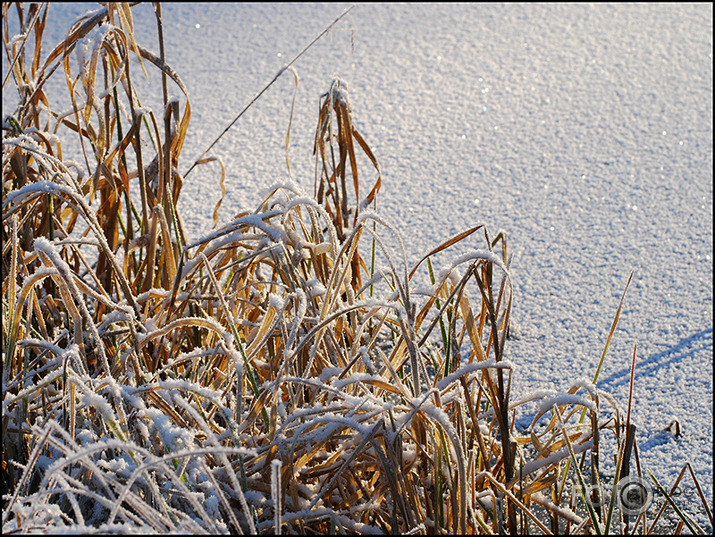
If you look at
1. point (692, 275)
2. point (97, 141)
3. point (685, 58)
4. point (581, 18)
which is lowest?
point (692, 275)

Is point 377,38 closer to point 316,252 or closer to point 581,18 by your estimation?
point 581,18

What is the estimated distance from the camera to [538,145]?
1.44 metres

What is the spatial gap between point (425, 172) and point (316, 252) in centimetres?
76

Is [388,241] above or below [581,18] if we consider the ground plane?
below

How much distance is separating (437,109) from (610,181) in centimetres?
42

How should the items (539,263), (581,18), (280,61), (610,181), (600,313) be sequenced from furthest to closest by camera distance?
(581,18), (280,61), (610,181), (539,263), (600,313)

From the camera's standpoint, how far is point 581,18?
1.93 m

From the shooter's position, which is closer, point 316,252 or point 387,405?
point 387,405

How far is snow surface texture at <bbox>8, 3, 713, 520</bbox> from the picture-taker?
963mm

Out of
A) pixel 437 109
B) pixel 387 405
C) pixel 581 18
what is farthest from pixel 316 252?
pixel 581 18

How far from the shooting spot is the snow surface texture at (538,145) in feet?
3.16

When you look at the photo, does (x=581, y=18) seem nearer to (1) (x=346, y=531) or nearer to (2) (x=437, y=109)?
(2) (x=437, y=109)

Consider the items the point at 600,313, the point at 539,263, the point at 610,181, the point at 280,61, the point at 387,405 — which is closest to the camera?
the point at 387,405

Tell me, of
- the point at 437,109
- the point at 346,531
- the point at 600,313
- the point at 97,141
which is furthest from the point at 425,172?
the point at 346,531
